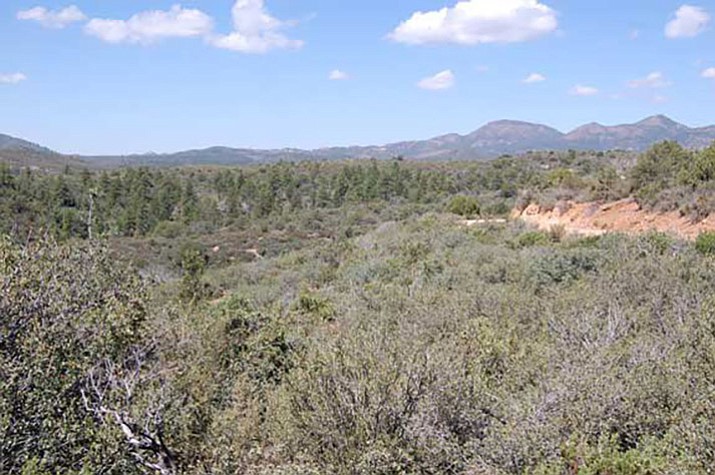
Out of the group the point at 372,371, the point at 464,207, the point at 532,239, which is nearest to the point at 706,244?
the point at 532,239

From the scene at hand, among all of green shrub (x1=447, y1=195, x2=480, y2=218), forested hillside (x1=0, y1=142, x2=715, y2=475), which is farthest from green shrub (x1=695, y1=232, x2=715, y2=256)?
green shrub (x1=447, y1=195, x2=480, y2=218)

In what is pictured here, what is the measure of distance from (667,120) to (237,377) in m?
181

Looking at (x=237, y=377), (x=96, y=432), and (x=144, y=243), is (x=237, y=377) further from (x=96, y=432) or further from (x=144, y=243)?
(x=144, y=243)

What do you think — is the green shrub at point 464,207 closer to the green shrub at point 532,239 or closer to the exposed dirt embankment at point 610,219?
the exposed dirt embankment at point 610,219

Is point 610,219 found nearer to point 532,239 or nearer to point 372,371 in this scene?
point 532,239

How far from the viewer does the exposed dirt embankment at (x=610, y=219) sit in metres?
21.4

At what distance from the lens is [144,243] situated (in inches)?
1667

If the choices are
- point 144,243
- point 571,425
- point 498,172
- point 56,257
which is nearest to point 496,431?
point 571,425

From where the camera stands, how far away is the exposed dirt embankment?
841 inches

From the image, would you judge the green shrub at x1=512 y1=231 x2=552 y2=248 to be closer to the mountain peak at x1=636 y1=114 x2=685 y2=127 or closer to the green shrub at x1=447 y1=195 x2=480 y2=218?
the green shrub at x1=447 y1=195 x2=480 y2=218

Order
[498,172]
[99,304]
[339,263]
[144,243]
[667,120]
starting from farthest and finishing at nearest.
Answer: [667,120], [498,172], [144,243], [339,263], [99,304]

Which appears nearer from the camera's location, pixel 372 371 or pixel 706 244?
pixel 372 371

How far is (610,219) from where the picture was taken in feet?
81.7

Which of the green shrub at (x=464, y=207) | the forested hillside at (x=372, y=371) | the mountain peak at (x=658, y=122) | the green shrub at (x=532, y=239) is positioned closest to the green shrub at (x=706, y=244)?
the forested hillside at (x=372, y=371)
